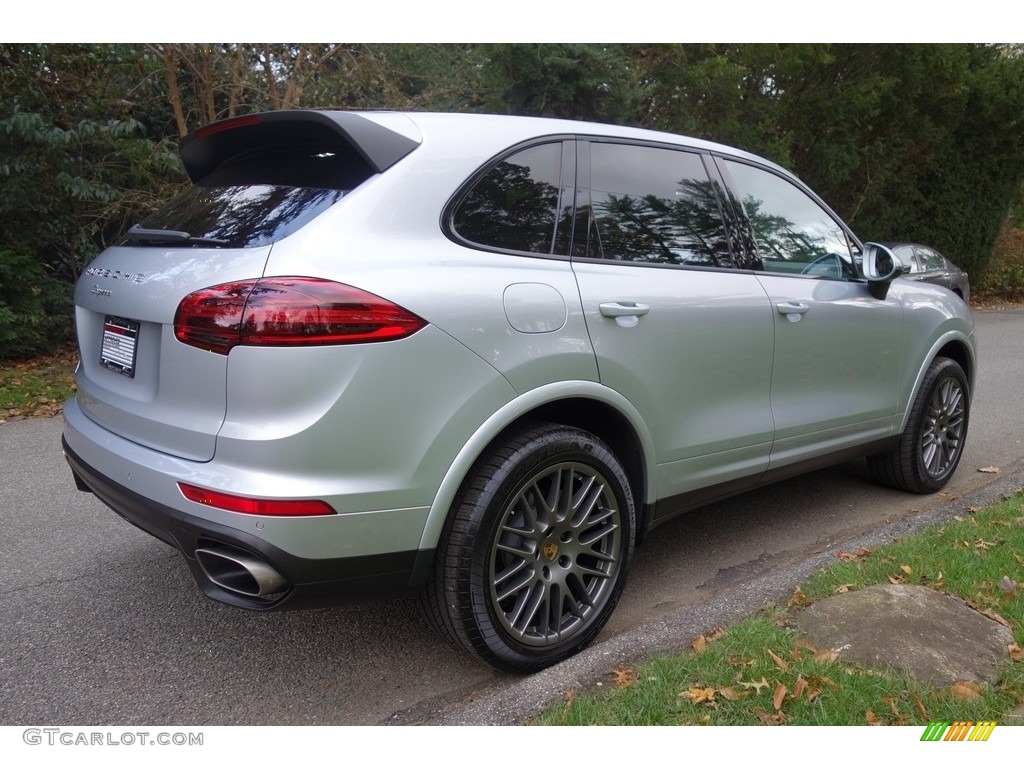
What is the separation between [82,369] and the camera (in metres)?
2.98

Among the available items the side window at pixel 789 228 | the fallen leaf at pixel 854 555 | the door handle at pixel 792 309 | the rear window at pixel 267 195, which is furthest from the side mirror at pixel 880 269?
the rear window at pixel 267 195

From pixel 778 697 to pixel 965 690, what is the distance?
56cm

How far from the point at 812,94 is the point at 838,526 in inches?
503

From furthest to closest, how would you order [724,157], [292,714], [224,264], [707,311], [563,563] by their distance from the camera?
[724,157], [707,311], [563,563], [292,714], [224,264]

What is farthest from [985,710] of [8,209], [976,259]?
[976,259]

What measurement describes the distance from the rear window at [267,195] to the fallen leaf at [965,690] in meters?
2.33

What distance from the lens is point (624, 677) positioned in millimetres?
2551

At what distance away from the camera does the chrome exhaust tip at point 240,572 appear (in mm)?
2236

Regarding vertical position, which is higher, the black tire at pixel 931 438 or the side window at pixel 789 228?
the side window at pixel 789 228

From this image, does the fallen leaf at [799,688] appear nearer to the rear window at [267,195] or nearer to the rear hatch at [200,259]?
the rear hatch at [200,259]

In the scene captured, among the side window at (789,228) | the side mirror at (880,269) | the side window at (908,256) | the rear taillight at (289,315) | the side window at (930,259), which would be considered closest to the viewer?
the rear taillight at (289,315)

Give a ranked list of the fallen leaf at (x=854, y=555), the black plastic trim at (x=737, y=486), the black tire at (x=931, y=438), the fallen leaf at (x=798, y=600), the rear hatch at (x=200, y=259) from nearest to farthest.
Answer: the rear hatch at (x=200, y=259)
the fallen leaf at (x=798, y=600)
the black plastic trim at (x=737, y=486)
the fallen leaf at (x=854, y=555)
the black tire at (x=931, y=438)

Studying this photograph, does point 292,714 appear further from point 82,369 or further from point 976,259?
point 976,259

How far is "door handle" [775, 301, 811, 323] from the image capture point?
3.52 meters
